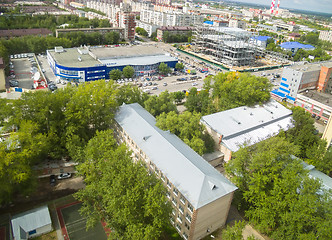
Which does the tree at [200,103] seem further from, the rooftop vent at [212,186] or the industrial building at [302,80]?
the industrial building at [302,80]

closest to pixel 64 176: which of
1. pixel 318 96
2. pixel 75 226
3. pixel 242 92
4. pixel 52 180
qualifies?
pixel 52 180

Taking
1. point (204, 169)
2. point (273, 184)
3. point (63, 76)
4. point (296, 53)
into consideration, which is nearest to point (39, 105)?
point (204, 169)

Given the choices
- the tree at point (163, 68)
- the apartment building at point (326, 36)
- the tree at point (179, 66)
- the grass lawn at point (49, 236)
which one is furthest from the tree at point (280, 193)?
the apartment building at point (326, 36)

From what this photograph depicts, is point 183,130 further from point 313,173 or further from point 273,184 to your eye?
point 313,173

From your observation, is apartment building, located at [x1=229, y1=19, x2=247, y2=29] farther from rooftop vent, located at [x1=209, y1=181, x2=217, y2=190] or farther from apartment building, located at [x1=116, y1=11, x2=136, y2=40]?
rooftop vent, located at [x1=209, y1=181, x2=217, y2=190]

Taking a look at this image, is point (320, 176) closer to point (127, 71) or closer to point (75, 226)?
point (75, 226)

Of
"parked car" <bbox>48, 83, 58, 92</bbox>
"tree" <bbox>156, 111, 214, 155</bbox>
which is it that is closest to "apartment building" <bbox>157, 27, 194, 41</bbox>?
"parked car" <bbox>48, 83, 58, 92</bbox>
